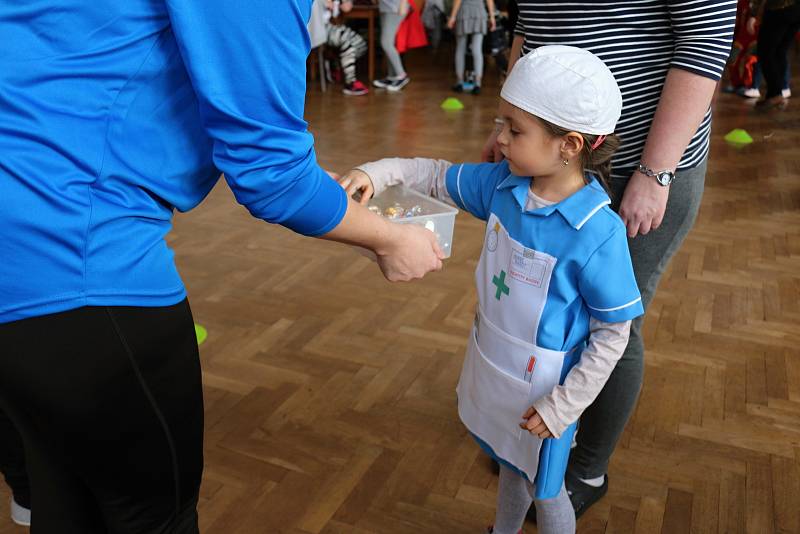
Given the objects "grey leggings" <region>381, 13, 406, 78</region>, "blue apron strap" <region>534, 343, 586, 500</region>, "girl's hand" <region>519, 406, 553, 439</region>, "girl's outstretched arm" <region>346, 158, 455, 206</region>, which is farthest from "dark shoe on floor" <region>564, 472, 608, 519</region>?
"grey leggings" <region>381, 13, 406, 78</region>

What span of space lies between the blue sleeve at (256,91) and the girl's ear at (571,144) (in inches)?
21.3

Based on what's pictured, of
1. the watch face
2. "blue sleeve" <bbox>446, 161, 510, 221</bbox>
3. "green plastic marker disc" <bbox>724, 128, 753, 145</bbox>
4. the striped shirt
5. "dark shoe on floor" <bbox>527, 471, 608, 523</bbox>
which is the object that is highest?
the striped shirt

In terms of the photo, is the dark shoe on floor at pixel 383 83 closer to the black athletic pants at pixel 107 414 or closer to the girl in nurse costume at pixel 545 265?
the girl in nurse costume at pixel 545 265

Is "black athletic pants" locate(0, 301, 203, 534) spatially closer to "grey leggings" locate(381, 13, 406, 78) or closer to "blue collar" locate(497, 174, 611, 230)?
"blue collar" locate(497, 174, 611, 230)

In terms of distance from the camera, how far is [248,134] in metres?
0.91

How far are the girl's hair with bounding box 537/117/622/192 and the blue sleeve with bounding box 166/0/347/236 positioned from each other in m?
0.53

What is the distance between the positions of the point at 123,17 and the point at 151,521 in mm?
673

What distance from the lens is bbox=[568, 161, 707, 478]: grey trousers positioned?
165 cm

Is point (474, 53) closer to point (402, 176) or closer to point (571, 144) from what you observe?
point (402, 176)

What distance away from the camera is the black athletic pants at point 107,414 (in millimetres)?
929

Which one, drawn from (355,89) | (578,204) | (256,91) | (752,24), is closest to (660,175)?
(578,204)

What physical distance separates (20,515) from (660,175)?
166 centimetres

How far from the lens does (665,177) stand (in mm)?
1515

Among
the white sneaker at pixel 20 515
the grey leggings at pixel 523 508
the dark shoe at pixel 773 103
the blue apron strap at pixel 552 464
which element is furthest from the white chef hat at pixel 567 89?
the dark shoe at pixel 773 103
